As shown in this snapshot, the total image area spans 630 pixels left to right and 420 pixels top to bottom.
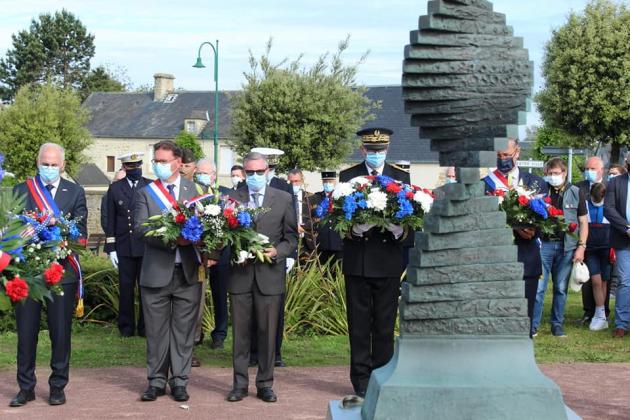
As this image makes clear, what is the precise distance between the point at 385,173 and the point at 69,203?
2.76 meters

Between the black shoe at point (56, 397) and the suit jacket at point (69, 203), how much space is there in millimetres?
925

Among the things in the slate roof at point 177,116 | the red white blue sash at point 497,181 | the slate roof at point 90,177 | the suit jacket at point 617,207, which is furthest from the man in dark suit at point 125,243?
the slate roof at point 90,177

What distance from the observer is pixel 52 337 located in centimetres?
891

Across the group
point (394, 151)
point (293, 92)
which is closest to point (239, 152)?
point (293, 92)

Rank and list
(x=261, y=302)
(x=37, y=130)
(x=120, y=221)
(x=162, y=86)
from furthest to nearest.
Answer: (x=162, y=86) < (x=37, y=130) < (x=120, y=221) < (x=261, y=302)

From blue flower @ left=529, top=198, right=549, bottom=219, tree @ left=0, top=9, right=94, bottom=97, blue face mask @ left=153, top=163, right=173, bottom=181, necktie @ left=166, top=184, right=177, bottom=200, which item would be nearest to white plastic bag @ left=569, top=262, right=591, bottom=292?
blue flower @ left=529, top=198, right=549, bottom=219

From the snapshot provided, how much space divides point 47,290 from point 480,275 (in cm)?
290

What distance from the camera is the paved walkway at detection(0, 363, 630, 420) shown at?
328 inches

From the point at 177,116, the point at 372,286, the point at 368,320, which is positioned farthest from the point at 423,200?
the point at 177,116

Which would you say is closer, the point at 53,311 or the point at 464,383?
the point at 464,383

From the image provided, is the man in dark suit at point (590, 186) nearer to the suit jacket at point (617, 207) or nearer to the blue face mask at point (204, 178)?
the suit jacket at point (617, 207)

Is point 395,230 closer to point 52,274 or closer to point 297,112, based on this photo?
point 52,274

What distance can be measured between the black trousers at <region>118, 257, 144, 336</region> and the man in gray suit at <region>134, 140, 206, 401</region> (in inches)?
152

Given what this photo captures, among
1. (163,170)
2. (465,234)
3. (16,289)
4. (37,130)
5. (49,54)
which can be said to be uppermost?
(49,54)
